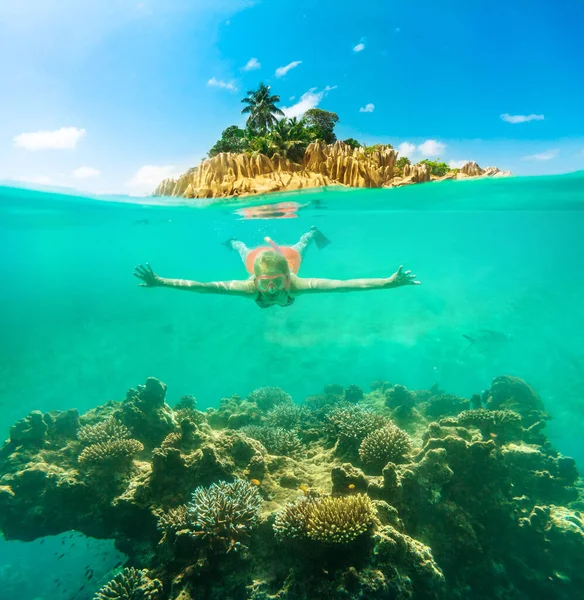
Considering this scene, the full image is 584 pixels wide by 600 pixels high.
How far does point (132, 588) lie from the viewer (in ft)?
14.9

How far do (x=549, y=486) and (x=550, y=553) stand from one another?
5.42ft

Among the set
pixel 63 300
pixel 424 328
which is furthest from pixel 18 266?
pixel 424 328

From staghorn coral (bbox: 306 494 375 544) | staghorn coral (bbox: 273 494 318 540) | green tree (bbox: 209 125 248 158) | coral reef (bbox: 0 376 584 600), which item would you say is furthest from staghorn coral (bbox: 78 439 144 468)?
green tree (bbox: 209 125 248 158)

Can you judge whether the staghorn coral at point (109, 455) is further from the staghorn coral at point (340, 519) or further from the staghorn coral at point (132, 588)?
the staghorn coral at point (340, 519)

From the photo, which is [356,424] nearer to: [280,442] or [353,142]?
[280,442]

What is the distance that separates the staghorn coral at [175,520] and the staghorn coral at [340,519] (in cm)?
199

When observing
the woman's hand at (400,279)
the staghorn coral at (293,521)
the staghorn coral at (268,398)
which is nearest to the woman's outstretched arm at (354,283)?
the woman's hand at (400,279)

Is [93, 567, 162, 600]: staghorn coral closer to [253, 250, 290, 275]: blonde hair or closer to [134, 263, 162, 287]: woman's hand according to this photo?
[134, 263, 162, 287]: woman's hand

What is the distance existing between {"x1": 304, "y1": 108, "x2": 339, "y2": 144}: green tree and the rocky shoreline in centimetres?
247

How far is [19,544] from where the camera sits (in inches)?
532

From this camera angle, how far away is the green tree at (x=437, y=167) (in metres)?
15.4

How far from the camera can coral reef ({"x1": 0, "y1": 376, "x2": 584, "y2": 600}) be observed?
412 centimetres

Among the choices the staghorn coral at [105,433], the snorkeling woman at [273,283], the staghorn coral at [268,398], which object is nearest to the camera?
the snorkeling woman at [273,283]

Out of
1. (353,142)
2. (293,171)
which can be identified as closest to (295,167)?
(293,171)
